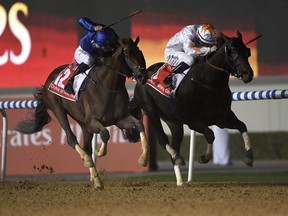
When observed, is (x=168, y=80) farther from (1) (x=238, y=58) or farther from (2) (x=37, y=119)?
(2) (x=37, y=119)

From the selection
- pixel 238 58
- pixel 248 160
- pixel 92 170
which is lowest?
pixel 92 170

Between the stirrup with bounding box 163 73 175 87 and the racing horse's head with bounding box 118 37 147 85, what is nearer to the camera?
the racing horse's head with bounding box 118 37 147 85

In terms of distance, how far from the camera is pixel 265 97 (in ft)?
30.0

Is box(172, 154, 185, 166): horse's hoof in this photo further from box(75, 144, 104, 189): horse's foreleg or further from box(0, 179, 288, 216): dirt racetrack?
box(75, 144, 104, 189): horse's foreleg

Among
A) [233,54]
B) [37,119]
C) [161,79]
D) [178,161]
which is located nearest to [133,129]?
[161,79]

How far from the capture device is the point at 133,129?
9453 mm

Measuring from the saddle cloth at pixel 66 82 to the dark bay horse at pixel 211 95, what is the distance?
0.85 meters

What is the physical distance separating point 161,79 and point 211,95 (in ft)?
2.35

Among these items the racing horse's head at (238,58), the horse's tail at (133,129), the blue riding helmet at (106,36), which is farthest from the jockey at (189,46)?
the blue riding helmet at (106,36)

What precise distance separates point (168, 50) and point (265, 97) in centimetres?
102

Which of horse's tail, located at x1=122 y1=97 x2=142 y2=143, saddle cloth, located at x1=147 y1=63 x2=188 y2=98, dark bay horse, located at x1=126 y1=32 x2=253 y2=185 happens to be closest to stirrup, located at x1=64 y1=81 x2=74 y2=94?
horse's tail, located at x1=122 y1=97 x2=142 y2=143

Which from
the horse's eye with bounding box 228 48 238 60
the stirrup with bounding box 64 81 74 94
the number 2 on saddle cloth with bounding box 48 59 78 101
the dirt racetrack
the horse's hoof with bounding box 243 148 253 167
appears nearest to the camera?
the dirt racetrack

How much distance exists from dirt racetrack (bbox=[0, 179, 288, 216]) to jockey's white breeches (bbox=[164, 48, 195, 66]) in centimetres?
112

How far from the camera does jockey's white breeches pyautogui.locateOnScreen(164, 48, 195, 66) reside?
9.08m
